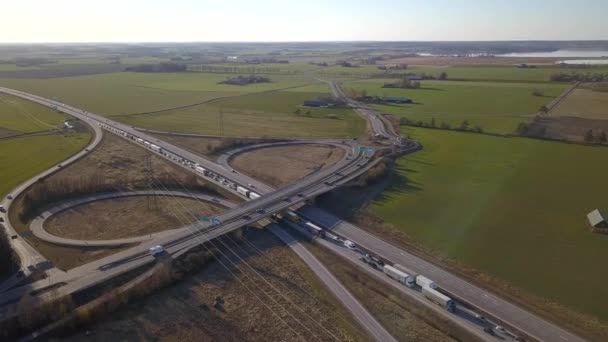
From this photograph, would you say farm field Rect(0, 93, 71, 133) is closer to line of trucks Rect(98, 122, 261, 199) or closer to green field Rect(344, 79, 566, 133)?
line of trucks Rect(98, 122, 261, 199)

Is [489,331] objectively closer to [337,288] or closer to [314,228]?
[337,288]

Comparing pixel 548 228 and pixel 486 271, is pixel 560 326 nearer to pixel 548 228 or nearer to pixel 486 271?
pixel 486 271

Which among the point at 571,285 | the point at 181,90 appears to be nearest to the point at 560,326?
the point at 571,285

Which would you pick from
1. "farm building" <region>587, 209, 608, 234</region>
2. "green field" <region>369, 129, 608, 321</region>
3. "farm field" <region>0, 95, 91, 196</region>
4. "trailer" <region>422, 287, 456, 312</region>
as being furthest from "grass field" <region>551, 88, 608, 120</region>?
"farm field" <region>0, 95, 91, 196</region>

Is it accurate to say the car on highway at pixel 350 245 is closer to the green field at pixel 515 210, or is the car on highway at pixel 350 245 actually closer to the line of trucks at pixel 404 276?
the line of trucks at pixel 404 276

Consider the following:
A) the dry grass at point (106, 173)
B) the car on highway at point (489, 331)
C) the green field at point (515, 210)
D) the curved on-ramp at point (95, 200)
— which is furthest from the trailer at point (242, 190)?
the car on highway at point (489, 331)

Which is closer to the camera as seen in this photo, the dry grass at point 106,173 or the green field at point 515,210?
the green field at point 515,210
